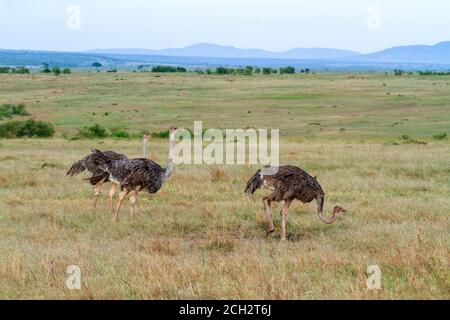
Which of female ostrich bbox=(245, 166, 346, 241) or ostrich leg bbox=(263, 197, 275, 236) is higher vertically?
female ostrich bbox=(245, 166, 346, 241)

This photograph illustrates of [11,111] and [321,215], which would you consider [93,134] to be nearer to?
[11,111]

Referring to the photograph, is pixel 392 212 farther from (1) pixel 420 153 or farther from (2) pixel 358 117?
(2) pixel 358 117

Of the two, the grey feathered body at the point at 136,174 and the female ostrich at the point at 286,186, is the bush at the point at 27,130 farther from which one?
the female ostrich at the point at 286,186

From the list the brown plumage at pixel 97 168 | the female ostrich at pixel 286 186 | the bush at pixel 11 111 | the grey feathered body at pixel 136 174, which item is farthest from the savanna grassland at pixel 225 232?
the bush at pixel 11 111

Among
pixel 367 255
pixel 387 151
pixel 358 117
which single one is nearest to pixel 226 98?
pixel 358 117

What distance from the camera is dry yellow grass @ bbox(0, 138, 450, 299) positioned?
7996 millimetres

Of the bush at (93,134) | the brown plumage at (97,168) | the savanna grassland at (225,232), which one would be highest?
the brown plumage at (97,168)

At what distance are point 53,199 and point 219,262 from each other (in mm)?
7021

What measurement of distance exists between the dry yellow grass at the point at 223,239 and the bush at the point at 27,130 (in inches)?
645

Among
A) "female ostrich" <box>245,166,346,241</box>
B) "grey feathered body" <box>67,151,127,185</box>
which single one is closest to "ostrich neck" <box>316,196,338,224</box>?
"female ostrich" <box>245,166,346,241</box>

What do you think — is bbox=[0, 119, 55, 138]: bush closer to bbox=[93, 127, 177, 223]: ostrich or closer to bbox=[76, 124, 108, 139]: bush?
bbox=[76, 124, 108, 139]: bush

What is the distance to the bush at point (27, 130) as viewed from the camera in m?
36.2

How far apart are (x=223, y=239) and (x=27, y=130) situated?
2780 cm

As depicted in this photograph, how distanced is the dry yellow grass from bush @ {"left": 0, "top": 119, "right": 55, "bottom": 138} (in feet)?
53.8
